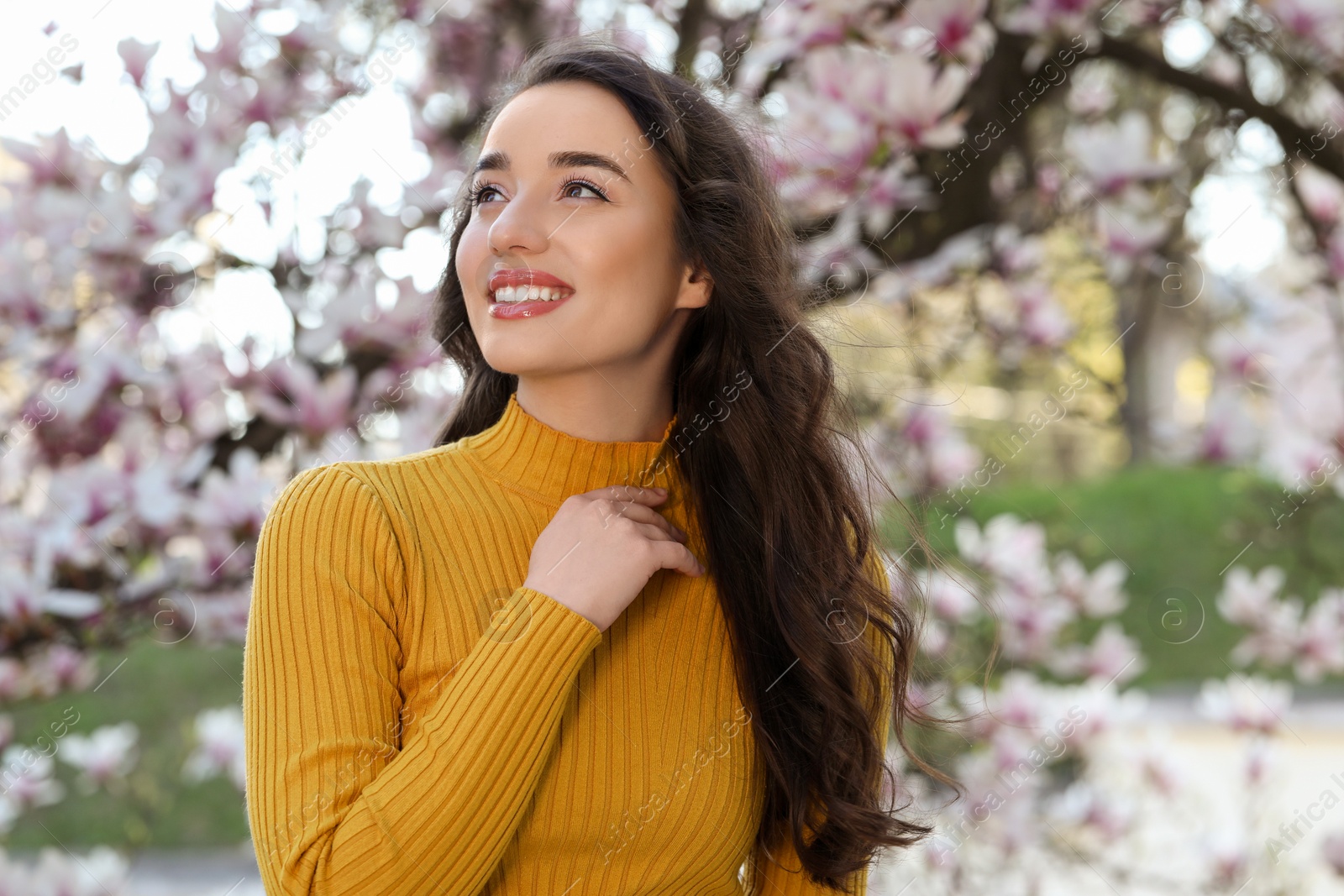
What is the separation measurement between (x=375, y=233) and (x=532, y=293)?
0.70 m

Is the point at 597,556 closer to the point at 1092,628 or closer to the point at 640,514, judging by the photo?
the point at 640,514

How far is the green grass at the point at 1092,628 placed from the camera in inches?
167

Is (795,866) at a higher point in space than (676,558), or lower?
lower

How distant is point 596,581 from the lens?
1076 mm

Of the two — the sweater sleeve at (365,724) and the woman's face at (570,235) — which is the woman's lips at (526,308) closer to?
the woman's face at (570,235)

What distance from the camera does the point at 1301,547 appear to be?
88.0 inches

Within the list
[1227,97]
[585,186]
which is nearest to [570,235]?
[585,186]

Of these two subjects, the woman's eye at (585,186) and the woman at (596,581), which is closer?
the woman at (596,581)

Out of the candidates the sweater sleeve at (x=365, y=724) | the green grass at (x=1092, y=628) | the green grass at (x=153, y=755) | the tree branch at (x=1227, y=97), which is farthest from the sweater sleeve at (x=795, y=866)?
the green grass at (x=153, y=755)

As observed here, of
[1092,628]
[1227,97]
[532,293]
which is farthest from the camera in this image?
[1092,628]

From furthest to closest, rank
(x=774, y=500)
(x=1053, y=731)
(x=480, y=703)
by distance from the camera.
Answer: (x=1053, y=731) < (x=774, y=500) < (x=480, y=703)

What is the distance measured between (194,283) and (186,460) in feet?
0.82

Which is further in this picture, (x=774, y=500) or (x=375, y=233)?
(x=375, y=233)

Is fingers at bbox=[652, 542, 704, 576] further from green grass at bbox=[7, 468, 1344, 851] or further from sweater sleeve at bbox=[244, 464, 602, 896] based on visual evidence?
green grass at bbox=[7, 468, 1344, 851]
